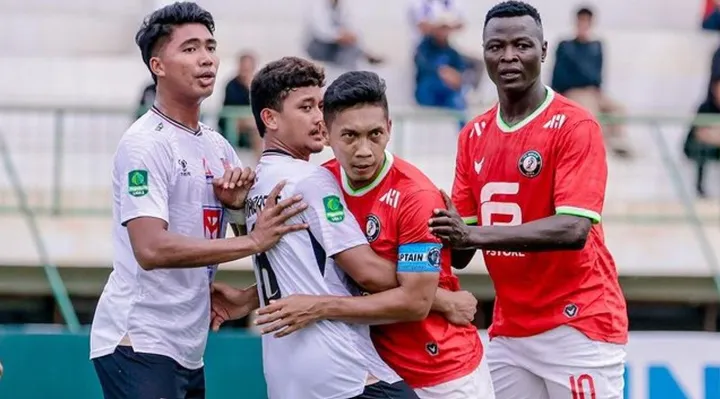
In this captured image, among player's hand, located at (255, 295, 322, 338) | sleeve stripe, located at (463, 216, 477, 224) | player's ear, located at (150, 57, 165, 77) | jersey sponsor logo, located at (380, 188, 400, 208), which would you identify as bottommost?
player's hand, located at (255, 295, 322, 338)

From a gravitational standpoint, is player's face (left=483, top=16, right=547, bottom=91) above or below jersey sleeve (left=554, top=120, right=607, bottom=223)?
Result: above

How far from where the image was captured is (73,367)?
900cm

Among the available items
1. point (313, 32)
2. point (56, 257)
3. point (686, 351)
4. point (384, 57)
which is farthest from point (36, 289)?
point (686, 351)

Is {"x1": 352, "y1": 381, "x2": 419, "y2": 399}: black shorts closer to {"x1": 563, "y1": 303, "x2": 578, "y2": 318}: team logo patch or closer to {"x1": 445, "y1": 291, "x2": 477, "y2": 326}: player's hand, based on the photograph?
{"x1": 445, "y1": 291, "x2": 477, "y2": 326}: player's hand

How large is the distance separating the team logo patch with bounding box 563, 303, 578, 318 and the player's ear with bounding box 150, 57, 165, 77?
1.87m

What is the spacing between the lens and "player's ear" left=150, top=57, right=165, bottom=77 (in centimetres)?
619

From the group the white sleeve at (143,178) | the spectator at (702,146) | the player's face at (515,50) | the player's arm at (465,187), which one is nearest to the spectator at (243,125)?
the spectator at (702,146)

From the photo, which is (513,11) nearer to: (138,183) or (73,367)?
(138,183)

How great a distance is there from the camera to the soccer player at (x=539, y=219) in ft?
20.2

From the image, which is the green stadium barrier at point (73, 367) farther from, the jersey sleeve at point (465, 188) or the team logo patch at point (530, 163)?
the team logo patch at point (530, 163)

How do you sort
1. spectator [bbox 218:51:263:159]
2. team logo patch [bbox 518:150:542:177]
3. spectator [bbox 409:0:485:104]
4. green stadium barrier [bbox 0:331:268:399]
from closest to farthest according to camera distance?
team logo patch [bbox 518:150:542:177], green stadium barrier [bbox 0:331:268:399], spectator [bbox 218:51:263:159], spectator [bbox 409:0:485:104]

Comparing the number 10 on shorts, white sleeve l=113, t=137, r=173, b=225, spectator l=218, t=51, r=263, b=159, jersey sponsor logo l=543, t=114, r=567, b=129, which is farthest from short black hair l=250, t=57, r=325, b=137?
spectator l=218, t=51, r=263, b=159

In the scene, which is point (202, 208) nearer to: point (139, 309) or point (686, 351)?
point (139, 309)

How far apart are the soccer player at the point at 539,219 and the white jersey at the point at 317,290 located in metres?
0.62
